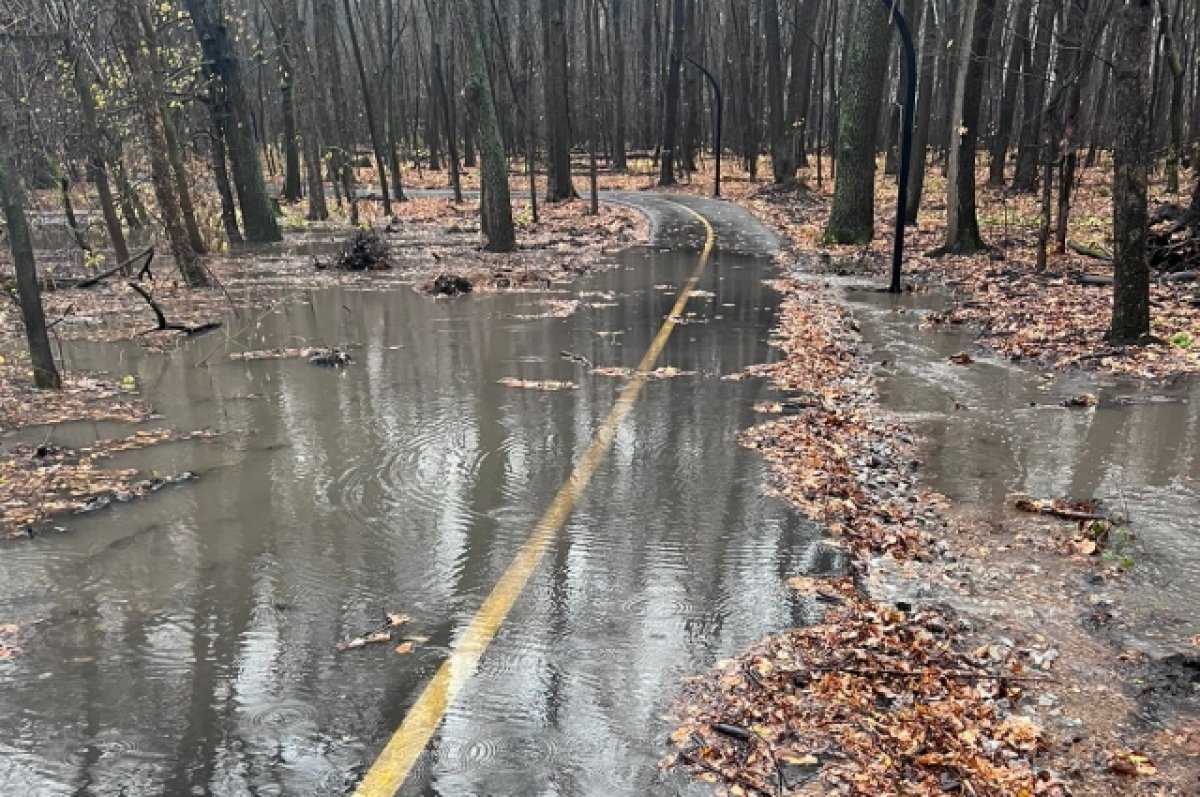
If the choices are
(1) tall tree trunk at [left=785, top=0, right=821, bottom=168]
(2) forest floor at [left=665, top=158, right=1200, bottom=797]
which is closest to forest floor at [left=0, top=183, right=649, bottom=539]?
(2) forest floor at [left=665, top=158, right=1200, bottom=797]

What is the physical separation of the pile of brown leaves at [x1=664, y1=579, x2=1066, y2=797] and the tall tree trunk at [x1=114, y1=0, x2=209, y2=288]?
12.0 meters

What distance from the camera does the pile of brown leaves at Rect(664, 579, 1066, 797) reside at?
122 inches

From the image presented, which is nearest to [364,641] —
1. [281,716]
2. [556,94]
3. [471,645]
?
[471,645]

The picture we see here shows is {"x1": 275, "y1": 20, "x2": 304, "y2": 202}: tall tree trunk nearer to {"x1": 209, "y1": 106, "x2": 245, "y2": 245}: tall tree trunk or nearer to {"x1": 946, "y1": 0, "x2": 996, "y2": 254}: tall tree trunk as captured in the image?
{"x1": 209, "y1": 106, "x2": 245, "y2": 245}: tall tree trunk

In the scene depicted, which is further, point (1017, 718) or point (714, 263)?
point (714, 263)

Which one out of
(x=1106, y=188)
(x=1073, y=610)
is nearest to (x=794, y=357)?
(x=1073, y=610)

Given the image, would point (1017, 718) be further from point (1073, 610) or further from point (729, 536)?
point (729, 536)

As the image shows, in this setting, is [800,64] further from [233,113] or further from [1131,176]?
[1131,176]

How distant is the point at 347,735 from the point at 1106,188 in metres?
29.3

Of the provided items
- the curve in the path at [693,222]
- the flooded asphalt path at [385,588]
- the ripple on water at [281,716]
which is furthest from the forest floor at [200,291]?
the ripple on water at [281,716]

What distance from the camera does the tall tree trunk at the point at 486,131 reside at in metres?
18.3

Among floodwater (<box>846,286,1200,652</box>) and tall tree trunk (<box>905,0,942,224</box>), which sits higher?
tall tree trunk (<box>905,0,942,224</box>)

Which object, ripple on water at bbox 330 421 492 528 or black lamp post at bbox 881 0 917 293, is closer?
ripple on water at bbox 330 421 492 528

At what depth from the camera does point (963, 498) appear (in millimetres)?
5906
